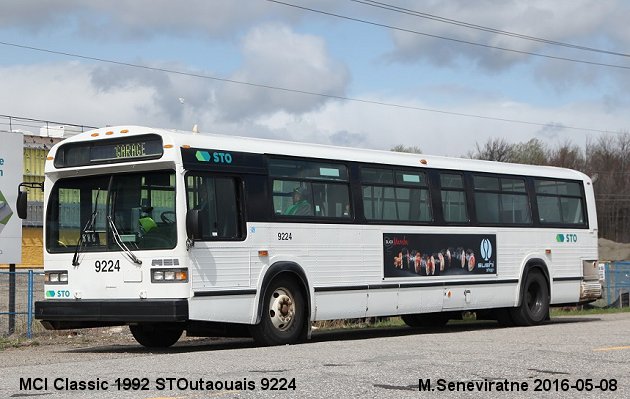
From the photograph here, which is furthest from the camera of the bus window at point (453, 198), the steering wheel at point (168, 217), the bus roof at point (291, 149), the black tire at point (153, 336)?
the bus window at point (453, 198)

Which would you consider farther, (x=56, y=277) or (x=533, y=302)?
(x=533, y=302)

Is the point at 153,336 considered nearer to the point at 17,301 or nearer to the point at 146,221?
the point at 146,221

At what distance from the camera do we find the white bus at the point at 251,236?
14.9 meters

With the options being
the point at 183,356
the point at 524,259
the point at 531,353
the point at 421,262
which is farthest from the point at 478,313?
the point at 183,356

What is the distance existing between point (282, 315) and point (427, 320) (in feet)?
21.5

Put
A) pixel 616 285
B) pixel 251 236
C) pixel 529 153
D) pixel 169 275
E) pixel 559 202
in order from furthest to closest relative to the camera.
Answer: pixel 529 153 < pixel 616 285 < pixel 559 202 < pixel 251 236 < pixel 169 275

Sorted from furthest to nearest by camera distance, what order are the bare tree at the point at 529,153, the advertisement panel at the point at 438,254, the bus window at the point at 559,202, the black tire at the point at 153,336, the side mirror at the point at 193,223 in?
1. the bare tree at the point at 529,153
2. the bus window at the point at 559,202
3. the advertisement panel at the point at 438,254
4. the black tire at the point at 153,336
5. the side mirror at the point at 193,223

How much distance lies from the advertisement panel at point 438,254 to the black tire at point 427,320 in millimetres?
1849

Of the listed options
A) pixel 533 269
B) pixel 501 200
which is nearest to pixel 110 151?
pixel 501 200

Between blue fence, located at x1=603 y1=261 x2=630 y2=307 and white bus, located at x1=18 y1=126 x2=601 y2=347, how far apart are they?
1475 cm

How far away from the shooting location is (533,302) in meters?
21.8

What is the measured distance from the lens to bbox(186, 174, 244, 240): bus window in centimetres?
1497

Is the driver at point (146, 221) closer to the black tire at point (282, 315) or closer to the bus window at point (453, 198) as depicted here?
the black tire at point (282, 315)

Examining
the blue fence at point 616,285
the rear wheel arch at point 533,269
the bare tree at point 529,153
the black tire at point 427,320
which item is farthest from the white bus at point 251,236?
the bare tree at point 529,153
